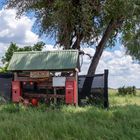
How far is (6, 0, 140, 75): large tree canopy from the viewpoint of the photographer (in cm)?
2539

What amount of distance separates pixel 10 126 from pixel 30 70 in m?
7.65

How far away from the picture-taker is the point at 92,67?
89.0 feet

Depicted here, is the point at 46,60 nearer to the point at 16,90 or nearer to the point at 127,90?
the point at 16,90

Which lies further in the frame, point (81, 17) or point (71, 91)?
point (81, 17)

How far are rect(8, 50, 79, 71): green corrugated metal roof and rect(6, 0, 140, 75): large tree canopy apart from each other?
5.13m

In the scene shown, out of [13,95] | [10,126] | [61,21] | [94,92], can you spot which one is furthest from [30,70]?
[10,126]

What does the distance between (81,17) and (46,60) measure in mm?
6788

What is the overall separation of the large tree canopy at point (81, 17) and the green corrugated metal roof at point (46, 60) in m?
5.13

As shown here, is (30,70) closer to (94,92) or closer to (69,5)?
(94,92)

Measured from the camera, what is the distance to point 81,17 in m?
25.8

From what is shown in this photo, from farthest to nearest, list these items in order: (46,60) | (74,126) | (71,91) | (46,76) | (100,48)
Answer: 1. (100,48)
2. (46,60)
3. (46,76)
4. (71,91)
5. (74,126)

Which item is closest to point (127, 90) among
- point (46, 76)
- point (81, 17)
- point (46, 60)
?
point (81, 17)

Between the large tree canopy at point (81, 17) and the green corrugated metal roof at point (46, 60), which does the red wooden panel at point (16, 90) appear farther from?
the large tree canopy at point (81, 17)

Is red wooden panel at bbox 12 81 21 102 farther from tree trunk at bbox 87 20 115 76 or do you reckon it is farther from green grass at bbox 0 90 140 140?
tree trunk at bbox 87 20 115 76
